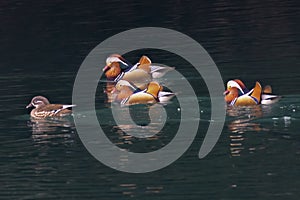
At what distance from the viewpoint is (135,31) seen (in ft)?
79.7

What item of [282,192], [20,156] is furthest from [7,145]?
[282,192]

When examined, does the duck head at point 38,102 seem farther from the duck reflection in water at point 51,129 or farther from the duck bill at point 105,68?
the duck bill at point 105,68

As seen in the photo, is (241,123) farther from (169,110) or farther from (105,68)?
(105,68)

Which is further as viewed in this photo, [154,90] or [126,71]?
[126,71]

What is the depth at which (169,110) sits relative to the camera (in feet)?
49.7

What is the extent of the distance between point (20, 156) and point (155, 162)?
1732 millimetres

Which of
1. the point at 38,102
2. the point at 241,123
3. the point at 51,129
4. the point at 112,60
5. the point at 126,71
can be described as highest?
the point at 112,60

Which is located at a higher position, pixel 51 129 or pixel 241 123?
pixel 51 129

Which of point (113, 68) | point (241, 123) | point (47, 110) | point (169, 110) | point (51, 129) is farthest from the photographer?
point (113, 68)

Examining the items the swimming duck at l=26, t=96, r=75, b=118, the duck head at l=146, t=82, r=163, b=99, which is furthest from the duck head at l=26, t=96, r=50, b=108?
the duck head at l=146, t=82, r=163, b=99

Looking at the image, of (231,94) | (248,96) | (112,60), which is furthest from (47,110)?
(112,60)

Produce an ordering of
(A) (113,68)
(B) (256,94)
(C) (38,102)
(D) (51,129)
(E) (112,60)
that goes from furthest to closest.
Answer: (E) (112,60) → (A) (113,68) → (C) (38,102) → (B) (256,94) → (D) (51,129)

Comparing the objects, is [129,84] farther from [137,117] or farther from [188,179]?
[188,179]

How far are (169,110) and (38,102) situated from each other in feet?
6.56
